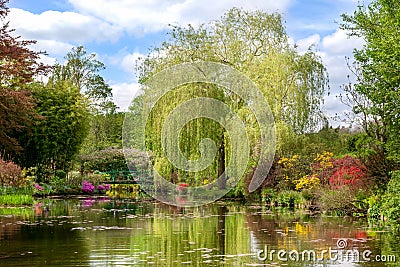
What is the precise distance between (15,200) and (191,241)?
12.0 m

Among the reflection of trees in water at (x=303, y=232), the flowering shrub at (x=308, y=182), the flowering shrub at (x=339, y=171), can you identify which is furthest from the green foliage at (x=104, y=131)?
the reflection of trees in water at (x=303, y=232)

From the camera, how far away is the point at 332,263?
26.1 ft

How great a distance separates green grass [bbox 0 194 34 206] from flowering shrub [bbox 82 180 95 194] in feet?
31.1

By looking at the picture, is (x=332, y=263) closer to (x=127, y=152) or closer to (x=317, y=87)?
(x=317, y=87)

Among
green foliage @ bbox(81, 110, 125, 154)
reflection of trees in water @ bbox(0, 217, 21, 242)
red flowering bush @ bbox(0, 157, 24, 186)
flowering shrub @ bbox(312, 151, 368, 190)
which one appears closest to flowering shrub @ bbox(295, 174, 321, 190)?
flowering shrub @ bbox(312, 151, 368, 190)

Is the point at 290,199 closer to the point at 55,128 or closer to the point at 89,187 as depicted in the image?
the point at 55,128

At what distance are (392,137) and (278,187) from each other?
7014 mm

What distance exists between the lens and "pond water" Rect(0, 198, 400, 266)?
8289 mm

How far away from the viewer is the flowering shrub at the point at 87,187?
30562 mm

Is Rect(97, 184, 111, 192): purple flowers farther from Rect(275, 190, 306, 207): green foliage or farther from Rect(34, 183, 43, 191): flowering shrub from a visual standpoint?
Rect(275, 190, 306, 207): green foliage

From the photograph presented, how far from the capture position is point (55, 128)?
28.8 meters

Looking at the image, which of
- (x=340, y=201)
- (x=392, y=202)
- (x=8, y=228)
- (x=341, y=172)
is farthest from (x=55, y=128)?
(x=392, y=202)

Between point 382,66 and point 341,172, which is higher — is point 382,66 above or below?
above

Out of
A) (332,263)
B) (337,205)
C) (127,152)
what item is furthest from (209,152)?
(127,152)
